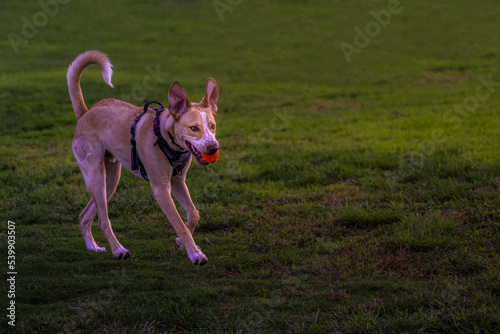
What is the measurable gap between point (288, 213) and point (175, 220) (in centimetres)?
271

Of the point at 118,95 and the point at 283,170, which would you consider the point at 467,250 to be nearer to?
the point at 283,170

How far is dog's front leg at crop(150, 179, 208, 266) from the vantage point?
18.0 feet

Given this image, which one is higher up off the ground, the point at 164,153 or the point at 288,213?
the point at 164,153

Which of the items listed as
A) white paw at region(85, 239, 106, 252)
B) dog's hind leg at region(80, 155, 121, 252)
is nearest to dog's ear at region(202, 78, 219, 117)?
dog's hind leg at region(80, 155, 121, 252)

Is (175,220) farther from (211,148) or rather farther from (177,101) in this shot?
(177,101)

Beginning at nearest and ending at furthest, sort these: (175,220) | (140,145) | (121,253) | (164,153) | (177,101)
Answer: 1. (177,101)
2. (175,220)
3. (164,153)
4. (140,145)
5. (121,253)

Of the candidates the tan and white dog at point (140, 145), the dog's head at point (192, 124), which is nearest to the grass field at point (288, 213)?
the tan and white dog at point (140, 145)

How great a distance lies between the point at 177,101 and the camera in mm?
5648

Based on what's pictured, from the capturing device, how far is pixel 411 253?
6367 mm

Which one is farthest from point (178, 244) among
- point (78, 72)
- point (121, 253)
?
point (78, 72)

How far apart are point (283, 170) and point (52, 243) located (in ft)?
15.1

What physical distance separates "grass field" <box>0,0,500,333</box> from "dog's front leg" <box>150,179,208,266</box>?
1.16ft

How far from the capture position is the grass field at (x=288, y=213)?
199 inches

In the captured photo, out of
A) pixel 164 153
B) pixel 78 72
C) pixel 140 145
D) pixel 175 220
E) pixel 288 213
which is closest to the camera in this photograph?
pixel 175 220
